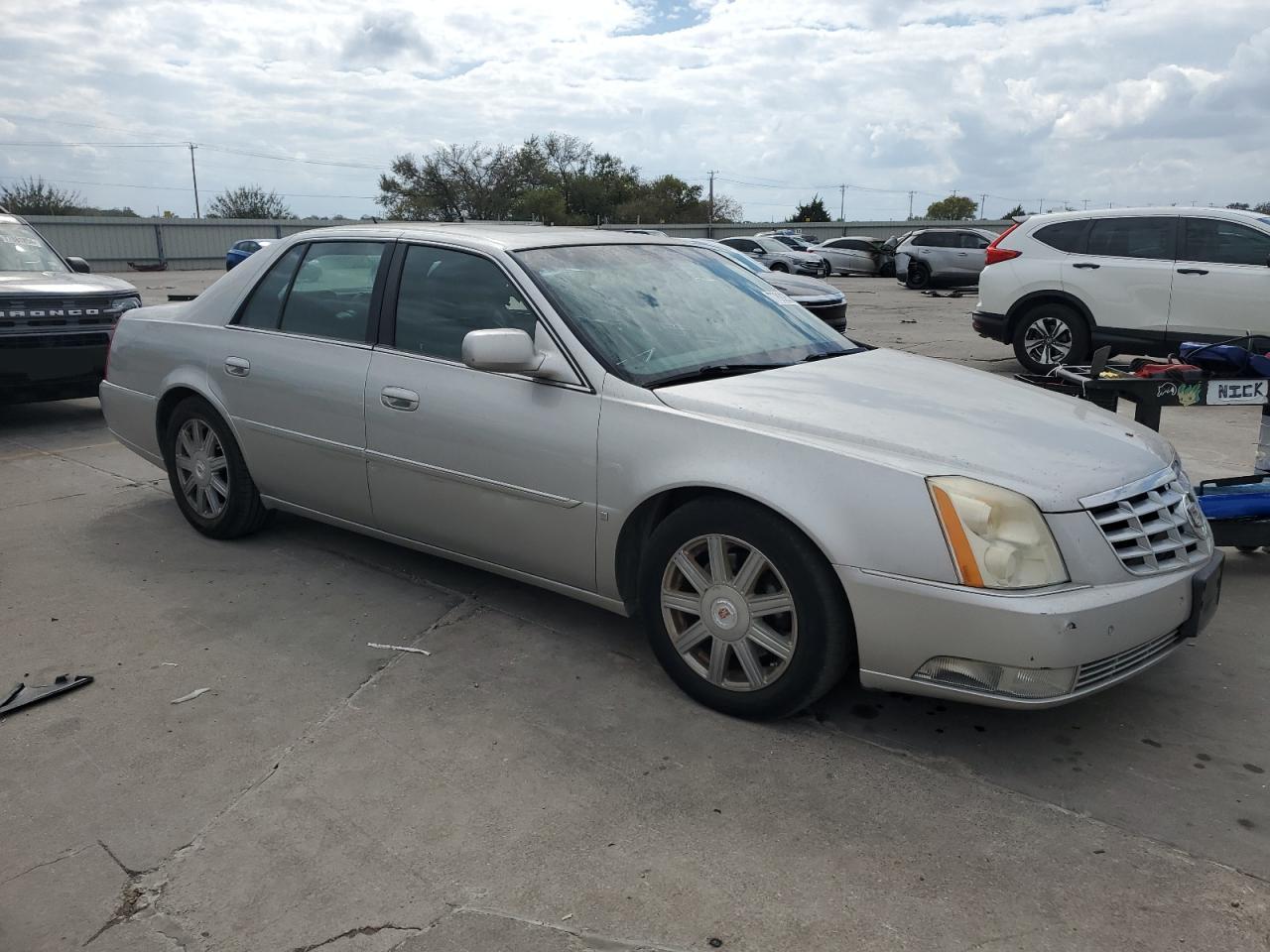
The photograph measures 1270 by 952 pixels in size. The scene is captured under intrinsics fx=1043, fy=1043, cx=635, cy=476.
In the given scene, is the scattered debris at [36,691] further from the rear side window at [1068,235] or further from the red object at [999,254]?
the rear side window at [1068,235]

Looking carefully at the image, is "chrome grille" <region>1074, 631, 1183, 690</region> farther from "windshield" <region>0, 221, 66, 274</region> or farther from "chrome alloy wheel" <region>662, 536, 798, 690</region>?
"windshield" <region>0, 221, 66, 274</region>

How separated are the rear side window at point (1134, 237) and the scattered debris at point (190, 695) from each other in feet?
30.2

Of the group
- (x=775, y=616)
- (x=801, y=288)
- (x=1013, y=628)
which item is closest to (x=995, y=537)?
(x=1013, y=628)

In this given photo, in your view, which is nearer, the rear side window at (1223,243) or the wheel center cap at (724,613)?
the wheel center cap at (724,613)

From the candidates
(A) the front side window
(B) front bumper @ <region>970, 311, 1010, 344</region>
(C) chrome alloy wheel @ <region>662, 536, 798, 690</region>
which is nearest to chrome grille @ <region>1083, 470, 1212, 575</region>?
(C) chrome alloy wheel @ <region>662, 536, 798, 690</region>

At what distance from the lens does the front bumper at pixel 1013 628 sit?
2.86m

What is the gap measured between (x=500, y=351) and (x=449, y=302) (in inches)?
27.7

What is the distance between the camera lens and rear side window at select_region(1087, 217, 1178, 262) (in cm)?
978

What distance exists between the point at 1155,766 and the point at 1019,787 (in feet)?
1.49

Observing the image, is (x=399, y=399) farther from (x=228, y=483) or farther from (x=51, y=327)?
(x=51, y=327)

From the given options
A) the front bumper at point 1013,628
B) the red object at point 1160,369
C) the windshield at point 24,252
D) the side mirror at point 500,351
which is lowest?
the front bumper at point 1013,628

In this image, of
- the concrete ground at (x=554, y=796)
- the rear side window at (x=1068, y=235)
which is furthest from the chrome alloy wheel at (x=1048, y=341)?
the concrete ground at (x=554, y=796)

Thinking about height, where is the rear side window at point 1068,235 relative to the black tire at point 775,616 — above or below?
above

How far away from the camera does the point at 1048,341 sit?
34.2 feet
